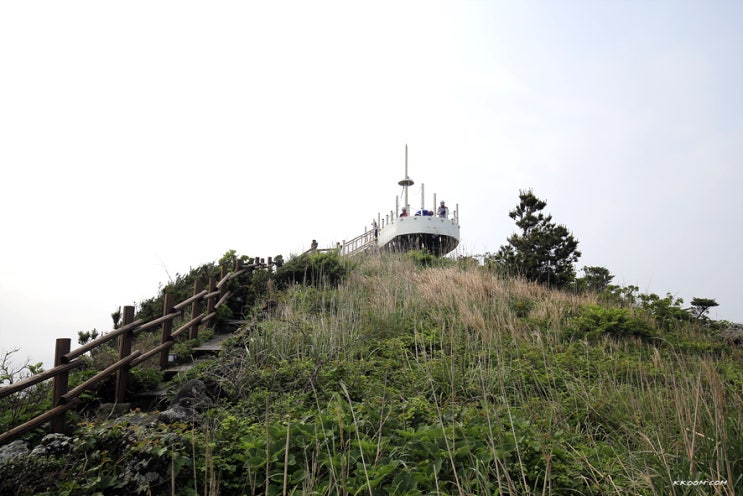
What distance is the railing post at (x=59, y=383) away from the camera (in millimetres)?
4738

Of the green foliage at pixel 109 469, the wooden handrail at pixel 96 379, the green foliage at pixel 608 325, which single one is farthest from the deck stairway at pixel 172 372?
the green foliage at pixel 608 325

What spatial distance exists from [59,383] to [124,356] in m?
1.25

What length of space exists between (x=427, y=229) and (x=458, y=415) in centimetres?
2214

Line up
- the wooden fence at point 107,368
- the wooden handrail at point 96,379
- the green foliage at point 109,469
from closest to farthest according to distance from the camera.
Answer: the green foliage at point 109,469 → the wooden fence at point 107,368 → the wooden handrail at point 96,379

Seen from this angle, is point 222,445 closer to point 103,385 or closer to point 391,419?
point 391,419

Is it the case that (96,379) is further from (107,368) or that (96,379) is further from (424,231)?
(424,231)

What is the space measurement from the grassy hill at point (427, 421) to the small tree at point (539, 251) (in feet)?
14.9

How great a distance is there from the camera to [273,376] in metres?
5.05

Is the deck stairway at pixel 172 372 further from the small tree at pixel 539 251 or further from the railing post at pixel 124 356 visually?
the small tree at pixel 539 251

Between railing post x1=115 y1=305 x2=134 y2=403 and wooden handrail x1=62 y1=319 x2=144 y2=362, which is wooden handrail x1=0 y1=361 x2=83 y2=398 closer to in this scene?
wooden handrail x1=62 y1=319 x2=144 y2=362

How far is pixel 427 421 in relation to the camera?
149 inches

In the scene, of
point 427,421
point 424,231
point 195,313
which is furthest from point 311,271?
point 424,231

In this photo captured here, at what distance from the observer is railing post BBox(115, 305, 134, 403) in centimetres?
597

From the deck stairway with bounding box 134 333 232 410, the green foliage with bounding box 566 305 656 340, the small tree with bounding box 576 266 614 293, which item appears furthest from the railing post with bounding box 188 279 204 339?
the small tree with bounding box 576 266 614 293
